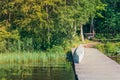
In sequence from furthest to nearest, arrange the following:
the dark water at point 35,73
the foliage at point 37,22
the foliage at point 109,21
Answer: the foliage at point 109,21 < the foliage at point 37,22 < the dark water at point 35,73

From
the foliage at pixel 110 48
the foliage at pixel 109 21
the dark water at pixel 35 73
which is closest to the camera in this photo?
the dark water at pixel 35 73

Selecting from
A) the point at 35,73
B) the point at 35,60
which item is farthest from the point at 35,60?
the point at 35,73

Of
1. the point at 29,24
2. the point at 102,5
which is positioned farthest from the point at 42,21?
the point at 102,5

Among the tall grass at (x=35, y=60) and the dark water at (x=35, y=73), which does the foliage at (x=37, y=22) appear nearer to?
the tall grass at (x=35, y=60)

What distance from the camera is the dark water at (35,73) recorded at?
57.5ft

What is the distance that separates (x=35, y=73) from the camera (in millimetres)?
19094

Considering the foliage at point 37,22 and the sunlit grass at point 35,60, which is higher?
the foliage at point 37,22

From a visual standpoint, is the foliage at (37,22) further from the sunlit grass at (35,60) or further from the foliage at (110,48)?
the sunlit grass at (35,60)

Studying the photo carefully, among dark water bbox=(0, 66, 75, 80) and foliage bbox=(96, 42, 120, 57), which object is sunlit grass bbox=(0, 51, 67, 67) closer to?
dark water bbox=(0, 66, 75, 80)

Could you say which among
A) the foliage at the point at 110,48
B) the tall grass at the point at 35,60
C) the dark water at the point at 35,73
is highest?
the dark water at the point at 35,73

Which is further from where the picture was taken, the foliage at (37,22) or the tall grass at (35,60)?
the foliage at (37,22)

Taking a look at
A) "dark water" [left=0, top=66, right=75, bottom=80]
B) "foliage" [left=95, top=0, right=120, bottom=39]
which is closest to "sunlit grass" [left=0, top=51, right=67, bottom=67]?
"dark water" [left=0, top=66, right=75, bottom=80]

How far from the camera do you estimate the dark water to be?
690 inches

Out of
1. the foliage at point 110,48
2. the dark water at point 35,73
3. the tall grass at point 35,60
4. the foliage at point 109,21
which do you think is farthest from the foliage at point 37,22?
the foliage at point 109,21
